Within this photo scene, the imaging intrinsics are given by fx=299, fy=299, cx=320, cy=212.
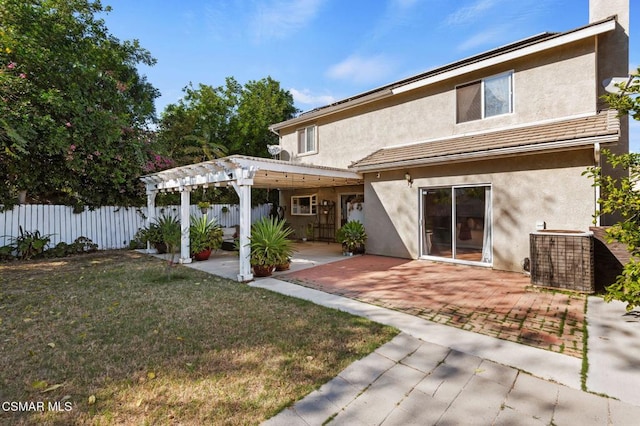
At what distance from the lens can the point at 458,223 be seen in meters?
9.09

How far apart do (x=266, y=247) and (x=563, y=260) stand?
6926 millimetres

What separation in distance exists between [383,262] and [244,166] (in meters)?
5.42

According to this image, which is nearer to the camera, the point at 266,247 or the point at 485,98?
the point at 266,247

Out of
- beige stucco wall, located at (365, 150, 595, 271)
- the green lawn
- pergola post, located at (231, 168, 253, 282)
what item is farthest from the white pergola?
beige stucco wall, located at (365, 150, 595, 271)

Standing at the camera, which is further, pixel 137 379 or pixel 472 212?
pixel 472 212

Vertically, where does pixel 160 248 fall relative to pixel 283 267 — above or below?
above

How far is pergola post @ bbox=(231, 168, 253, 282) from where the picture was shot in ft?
25.4

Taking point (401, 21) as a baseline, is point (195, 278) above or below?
below

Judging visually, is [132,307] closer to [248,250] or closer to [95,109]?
[248,250]

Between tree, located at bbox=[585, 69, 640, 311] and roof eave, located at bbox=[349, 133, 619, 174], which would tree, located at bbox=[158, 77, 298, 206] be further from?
tree, located at bbox=[585, 69, 640, 311]

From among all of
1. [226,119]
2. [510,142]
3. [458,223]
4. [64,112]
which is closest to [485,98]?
[510,142]

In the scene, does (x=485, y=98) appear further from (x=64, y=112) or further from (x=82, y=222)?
(x=82, y=222)

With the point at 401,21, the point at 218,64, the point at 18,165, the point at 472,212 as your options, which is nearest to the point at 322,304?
the point at 472,212

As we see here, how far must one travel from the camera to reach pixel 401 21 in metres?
11.5
